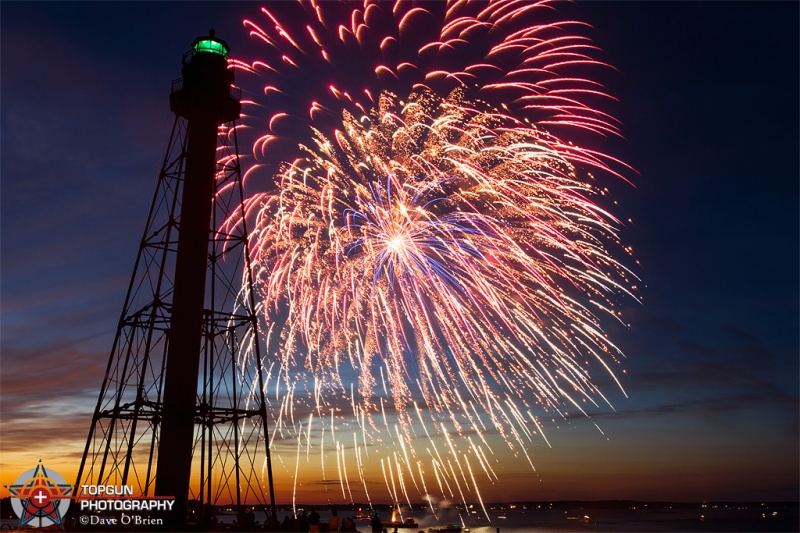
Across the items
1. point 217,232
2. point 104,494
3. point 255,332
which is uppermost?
point 217,232

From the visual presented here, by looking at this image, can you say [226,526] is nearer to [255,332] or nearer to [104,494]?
[104,494]

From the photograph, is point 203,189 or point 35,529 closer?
point 35,529

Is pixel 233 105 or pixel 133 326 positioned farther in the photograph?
pixel 233 105

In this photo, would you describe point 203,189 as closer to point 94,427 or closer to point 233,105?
point 233,105

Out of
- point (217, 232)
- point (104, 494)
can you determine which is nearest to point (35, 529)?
point (104, 494)

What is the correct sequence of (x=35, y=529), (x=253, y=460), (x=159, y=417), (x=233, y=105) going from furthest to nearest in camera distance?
1. (x=233, y=105)
2. (x=253, y=460)
3. (x=159, y=417)
4. (x=35, y=529)

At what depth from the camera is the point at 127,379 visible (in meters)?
36.6

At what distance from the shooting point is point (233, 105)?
41344 millimetres

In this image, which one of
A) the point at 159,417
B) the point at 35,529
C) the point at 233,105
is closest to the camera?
the point at 35,529

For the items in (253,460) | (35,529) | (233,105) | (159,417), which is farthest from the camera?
(233,105)

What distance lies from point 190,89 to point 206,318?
13151mm

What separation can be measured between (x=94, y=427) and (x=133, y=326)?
17.7 ft

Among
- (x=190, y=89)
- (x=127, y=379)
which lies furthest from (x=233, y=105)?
(x=127, y=379)

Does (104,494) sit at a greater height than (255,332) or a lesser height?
lesser
